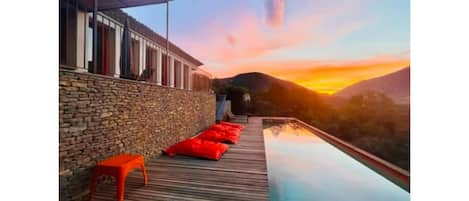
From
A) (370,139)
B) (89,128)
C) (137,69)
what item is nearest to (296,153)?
(370,139)

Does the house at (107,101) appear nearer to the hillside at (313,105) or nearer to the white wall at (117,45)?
the white wall at (117,45)

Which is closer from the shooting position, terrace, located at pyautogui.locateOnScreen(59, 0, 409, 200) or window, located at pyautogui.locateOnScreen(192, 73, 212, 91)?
terrace, located at pyautogui.locateOnScreen(59, 0, 409, 200)

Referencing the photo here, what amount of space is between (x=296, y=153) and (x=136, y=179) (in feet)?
15.1

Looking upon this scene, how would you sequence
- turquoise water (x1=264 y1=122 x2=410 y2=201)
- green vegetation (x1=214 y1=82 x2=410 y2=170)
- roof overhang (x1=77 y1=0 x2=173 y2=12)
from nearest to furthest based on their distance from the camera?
turquoise water (x1=264 y1=122 x2=410 y2=201)
roof overhang (x1=77 y1=0 x2=173 y2=12)
green vegetation (x1=214 y1=82 x2=410 y2=170)

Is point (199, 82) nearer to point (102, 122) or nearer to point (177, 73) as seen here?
point (177, 73)

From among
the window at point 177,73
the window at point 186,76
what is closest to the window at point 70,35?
the window at point 177,73

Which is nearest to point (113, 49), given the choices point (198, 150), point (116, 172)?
point (198, 150)

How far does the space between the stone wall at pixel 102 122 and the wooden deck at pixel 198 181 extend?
34cm

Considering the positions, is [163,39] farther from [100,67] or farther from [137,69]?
[100,67]

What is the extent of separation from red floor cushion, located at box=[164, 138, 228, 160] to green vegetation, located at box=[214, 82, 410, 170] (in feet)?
13.2

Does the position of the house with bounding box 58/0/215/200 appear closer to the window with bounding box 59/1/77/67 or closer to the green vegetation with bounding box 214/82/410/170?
the window with bounding box 59/1/77/67

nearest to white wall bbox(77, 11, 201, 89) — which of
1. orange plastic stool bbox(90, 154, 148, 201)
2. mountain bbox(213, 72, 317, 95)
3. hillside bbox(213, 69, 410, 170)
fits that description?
orange plastic stool bbox(90, 154, 148, 201)

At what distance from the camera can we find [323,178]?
429 cm

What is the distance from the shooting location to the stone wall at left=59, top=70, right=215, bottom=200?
2252 mm
